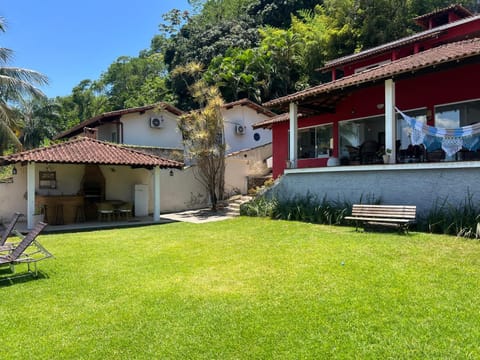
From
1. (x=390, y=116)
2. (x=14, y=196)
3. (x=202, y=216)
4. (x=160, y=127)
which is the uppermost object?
(x=160, y=127)

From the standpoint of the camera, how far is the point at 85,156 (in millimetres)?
13625

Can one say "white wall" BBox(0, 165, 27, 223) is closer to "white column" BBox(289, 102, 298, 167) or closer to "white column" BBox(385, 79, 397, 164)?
"white column" BBox(289, 102, 298, 167)

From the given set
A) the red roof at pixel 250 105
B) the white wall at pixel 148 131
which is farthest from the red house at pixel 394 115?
the white wall at pixel 148 131

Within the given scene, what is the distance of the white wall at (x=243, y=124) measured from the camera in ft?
82.0

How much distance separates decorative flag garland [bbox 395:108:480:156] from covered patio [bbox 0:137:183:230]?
928 cm

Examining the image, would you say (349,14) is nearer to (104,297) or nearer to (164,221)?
(164,221)

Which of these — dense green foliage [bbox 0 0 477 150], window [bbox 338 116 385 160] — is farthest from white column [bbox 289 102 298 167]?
dense green foliage [bbox 0 0 477 150]

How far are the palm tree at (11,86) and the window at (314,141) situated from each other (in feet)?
→ 45.3

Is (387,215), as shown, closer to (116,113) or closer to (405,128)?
(405,128)

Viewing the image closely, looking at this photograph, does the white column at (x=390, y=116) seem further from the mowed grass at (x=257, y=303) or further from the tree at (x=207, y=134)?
the tree at (x=207, y=134)

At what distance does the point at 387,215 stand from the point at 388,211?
19 cm

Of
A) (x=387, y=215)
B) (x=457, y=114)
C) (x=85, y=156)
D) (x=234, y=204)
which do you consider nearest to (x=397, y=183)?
(x=387, y=215)

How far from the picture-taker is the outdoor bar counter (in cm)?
1413

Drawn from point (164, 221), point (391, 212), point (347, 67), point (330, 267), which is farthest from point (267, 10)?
point (330, 267)
